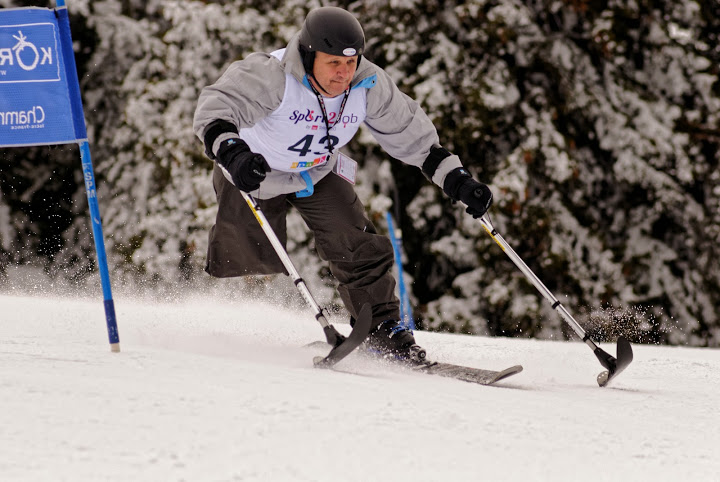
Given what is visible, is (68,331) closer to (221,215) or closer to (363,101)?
(221,215)

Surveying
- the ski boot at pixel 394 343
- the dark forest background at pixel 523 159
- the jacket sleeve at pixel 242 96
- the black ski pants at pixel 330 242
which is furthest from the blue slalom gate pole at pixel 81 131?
the dark forest background at pixel 523 159

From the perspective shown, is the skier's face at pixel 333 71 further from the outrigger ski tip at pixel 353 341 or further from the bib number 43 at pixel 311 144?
the outrigger ski tip at pixel 353 341

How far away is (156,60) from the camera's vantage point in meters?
8.77

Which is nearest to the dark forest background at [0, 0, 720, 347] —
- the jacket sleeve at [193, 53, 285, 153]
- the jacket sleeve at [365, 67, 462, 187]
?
the jacket sleeve at [365, 67, 462, 187]

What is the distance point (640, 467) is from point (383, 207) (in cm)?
560

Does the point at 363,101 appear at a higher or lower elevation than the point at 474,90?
lower

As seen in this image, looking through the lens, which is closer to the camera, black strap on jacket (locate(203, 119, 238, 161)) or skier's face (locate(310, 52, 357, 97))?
black strap on jacket (locate(203, 119, 238, 161))

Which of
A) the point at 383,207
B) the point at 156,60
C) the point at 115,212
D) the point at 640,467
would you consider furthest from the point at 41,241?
the point at 640,467

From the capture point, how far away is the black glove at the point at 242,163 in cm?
278

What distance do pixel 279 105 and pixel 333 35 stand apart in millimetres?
384

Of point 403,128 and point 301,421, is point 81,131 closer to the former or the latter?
point 403,128

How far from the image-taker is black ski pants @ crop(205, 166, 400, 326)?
11.6 ft

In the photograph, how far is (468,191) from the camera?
11.2 feet

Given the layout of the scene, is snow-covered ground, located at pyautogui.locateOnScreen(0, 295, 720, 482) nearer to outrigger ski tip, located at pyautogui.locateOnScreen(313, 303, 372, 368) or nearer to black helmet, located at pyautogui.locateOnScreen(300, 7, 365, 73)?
outrigger ski tip, located at pyautogui.locateOnScreen(313, 303, 372, 368)
